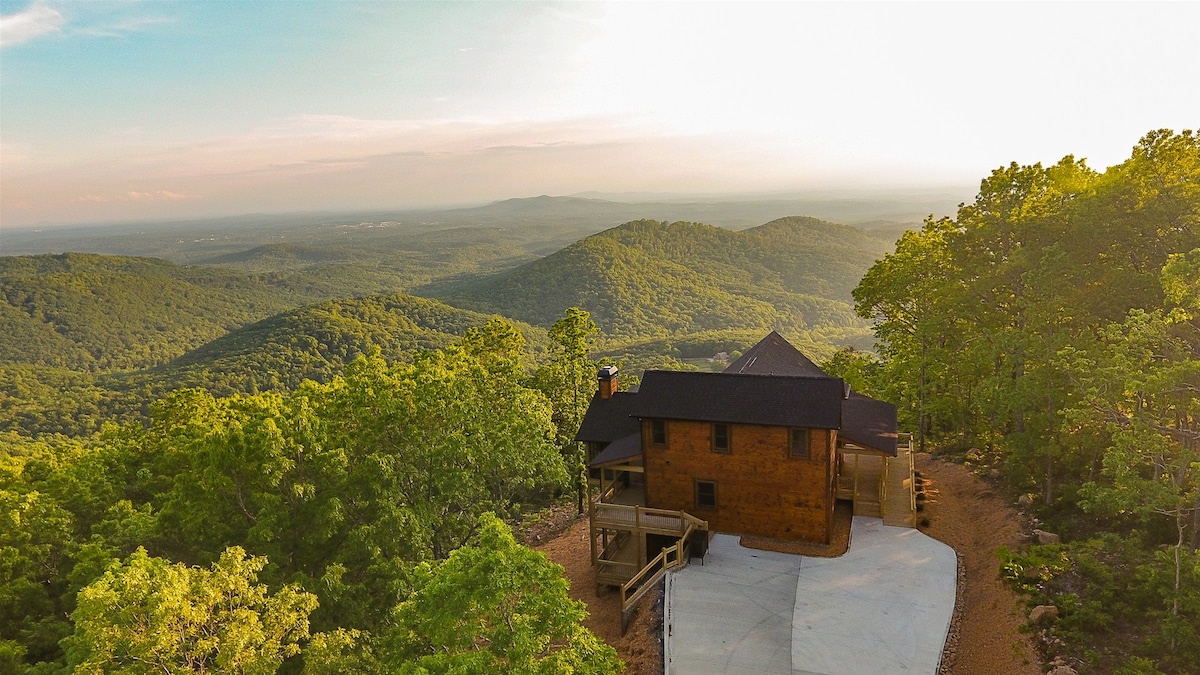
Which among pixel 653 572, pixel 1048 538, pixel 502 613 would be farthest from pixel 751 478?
pixel 502 613

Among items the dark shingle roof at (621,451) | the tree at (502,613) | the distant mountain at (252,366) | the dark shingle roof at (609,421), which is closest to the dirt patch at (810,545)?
the dark shingle roof at (621,451)

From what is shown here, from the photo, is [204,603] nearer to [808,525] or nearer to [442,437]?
[442,437]

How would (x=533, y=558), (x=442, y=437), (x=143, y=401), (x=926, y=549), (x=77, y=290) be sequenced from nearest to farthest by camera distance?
1. (x=533, y=558)
2. (x=926, y=549)
3. (x=442, y=437)
4. (x=143, y=401)
5. (x=77, y=290)

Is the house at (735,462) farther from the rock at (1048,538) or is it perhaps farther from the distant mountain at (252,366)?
the distant mountain at (252,366)

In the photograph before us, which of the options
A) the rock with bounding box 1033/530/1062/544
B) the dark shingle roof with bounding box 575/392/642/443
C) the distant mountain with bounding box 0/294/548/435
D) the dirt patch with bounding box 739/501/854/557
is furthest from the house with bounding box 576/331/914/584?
the distant mountain with bounding box 0/294/548/435

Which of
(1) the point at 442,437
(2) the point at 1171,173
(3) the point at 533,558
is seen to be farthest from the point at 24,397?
(2) the point at 1171,173
